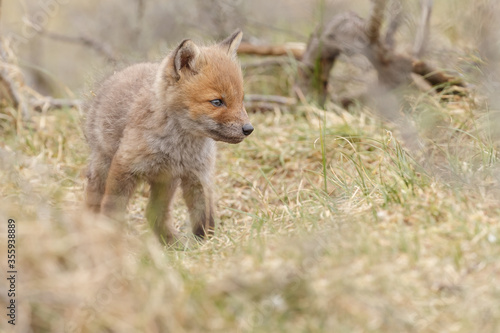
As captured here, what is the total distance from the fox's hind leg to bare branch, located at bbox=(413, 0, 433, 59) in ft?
12.9

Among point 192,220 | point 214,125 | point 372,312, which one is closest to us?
point 372,312

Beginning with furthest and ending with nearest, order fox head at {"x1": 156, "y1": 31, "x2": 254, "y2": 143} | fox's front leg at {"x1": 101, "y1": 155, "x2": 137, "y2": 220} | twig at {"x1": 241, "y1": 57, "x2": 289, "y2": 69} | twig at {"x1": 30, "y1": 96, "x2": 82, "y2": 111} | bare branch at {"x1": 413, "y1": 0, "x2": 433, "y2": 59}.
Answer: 1. twig at {"x1": 241, "y1": 57, "x2": 289, "y2": 69}
2. twig at {"x1": 30, "y1": 96, "x2": 82, "y2": 111}
3. bare branch at {"x1": 413, "y1": 0, "x2": 433, "y2": 59}
4. fox's front leg at {"x1": 101, "y1": 155, "x2": 137, "y2": 220}
5. fox head at {"x1": 156, "y1": 31, "x2": 254, "y2": 143}

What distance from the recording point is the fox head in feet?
14.1

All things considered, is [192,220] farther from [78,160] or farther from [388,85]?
[388,85]

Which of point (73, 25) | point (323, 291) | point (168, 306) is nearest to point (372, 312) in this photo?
point (323, 291)

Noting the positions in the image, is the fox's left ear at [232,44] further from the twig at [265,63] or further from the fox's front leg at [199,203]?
the twig at [265,63]

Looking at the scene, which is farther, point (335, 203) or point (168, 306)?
point (335, 203)

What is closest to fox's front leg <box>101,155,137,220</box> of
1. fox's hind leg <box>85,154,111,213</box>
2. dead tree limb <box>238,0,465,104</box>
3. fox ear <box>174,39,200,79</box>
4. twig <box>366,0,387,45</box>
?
fox's hind leg <box>85,154,111,213</box>

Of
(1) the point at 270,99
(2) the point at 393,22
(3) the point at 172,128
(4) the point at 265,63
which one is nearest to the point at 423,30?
(2) the point at 393,22

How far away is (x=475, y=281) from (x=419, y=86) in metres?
3.98

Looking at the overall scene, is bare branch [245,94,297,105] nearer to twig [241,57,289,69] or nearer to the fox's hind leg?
twig [241,57,289,69]

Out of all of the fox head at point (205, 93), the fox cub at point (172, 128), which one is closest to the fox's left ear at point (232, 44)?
the fox cub at point (172, 128)

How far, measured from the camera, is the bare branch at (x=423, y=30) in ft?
21.2

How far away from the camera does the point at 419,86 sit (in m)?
6.42
